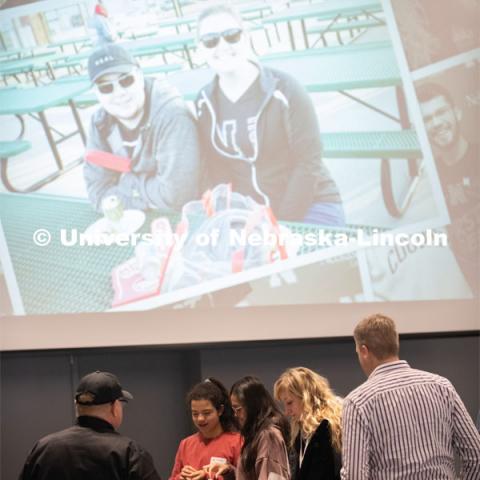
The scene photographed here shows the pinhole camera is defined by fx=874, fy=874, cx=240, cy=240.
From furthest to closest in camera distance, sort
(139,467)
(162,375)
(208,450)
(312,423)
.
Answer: (162,375)
(208,450)
(312,423)
(139,467)

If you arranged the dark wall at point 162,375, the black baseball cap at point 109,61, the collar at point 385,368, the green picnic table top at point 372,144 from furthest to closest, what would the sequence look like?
the dark wall at point 162,375
the green picnic table top at point 372,144
the black baseball cap at point 109,61
the collar at point 385,368

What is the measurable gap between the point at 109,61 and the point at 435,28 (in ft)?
6.92

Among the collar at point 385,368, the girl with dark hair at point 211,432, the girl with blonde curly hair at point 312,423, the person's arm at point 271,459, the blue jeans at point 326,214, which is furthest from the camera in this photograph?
the blue jeans at point 326,214

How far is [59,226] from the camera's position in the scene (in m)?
5.21

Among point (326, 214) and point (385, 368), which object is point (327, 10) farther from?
point (385, 368)

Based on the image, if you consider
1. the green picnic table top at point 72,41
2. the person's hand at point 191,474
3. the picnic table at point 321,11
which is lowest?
the person's hand at point 191,474

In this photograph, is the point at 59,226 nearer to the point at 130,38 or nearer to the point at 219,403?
the point at 130,38

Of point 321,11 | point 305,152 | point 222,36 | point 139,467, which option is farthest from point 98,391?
point 321,11

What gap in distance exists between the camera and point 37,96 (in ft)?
17.3

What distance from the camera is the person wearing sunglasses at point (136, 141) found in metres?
5.28

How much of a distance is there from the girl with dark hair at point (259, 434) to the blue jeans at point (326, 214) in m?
1.77


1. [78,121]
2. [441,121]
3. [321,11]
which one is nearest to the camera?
[78,121]

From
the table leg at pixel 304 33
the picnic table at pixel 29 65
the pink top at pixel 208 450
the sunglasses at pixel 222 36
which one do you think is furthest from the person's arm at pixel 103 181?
the pink top at pixel 208 450

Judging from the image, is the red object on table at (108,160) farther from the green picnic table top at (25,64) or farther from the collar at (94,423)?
the collar at (94,423)
